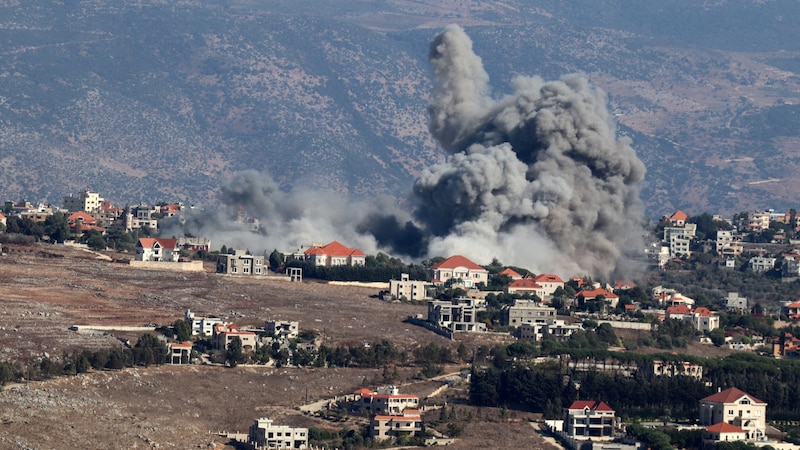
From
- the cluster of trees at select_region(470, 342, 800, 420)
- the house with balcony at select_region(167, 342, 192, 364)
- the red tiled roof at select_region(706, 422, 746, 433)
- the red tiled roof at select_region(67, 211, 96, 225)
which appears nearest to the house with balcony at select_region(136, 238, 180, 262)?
the red tiled roof at select_region(67, 211, 96, 225)

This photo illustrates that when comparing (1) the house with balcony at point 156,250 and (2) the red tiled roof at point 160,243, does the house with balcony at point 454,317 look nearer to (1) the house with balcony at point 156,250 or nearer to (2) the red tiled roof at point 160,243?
(1) the house with balcony at point 156,250

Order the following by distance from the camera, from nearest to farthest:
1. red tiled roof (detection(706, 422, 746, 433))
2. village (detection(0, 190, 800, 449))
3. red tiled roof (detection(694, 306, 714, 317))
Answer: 1. red tiled roof (detection(706, 422, 746, 433))
2. village (detection(0, 190, 800, 449))
3. red tiled roof (detection(694, 306, 714, 317))

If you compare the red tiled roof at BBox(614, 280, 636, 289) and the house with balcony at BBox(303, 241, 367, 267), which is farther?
the red tiled roof at BBox(614, 280, 636, 289)

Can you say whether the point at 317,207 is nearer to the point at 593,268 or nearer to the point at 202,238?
the point at 202,238

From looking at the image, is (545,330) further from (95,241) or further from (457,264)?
(95,241)

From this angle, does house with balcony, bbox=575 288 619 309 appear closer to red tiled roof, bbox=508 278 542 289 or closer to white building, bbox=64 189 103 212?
red tiled roof, bbox=508 278 542 289

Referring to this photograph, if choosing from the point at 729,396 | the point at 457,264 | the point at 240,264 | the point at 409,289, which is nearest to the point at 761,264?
the point at 457,264

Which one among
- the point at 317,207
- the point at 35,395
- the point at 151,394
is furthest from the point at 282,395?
the point at 317,207
